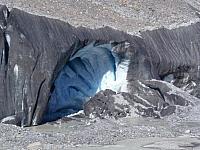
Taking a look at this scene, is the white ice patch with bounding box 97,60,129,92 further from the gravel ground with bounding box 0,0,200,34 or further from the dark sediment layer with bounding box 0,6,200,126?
the gravel ground with bounding box 0,0,200,34

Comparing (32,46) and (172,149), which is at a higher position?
(32,46)

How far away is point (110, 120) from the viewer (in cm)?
2114

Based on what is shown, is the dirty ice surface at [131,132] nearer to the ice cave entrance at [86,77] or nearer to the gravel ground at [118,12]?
the ice cave entrance at [86,77]

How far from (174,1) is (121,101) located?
11641 millimetres

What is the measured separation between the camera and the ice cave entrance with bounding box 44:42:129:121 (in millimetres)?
22719

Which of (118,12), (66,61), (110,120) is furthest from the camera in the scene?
(118,12)

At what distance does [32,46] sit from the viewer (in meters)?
19.6

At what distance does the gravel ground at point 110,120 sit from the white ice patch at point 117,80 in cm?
187

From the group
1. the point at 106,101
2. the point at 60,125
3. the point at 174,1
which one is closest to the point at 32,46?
the point at 60,125

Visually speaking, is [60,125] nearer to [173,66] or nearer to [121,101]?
[121,101]

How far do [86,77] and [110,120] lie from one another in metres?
2.84

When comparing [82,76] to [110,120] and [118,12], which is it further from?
[118,12]

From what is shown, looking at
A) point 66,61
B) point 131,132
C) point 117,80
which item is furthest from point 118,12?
point 131,132

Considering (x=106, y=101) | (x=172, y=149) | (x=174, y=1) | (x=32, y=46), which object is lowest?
(x=172, y=149)
